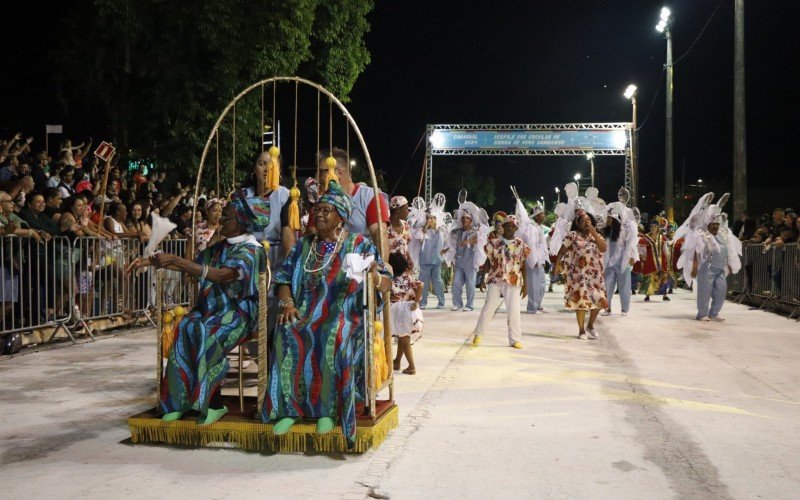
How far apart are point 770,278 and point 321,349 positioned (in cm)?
1392

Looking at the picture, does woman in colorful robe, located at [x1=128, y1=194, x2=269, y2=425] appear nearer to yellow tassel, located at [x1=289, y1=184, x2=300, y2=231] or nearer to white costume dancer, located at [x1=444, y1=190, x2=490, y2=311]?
yellow tassel, located at [x1=289, y1=184, x2=300, y2=231]

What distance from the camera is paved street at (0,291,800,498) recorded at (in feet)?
15.2

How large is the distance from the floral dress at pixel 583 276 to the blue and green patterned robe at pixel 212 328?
6830 mm

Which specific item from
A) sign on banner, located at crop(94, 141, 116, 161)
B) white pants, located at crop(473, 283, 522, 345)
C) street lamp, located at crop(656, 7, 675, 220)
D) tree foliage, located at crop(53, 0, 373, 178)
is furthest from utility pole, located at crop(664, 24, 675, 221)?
sign on banner, located at crop(94, 141, 116, 161)

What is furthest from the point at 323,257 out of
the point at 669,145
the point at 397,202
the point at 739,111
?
the point at 669,145

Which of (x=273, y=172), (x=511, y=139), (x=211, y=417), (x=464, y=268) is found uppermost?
(x=511, y=139)

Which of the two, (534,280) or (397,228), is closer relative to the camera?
(397,228)

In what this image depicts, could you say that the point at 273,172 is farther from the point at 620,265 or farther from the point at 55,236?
the point at 620,265

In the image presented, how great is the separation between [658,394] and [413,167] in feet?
223

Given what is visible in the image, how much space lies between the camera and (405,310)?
27.6ft

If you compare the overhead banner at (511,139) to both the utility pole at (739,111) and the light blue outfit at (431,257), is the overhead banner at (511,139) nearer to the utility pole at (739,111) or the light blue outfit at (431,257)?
the utility pole at (739,111)

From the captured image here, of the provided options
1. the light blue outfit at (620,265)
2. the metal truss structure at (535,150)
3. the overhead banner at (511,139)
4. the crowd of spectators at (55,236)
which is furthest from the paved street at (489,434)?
the overhead banner at (511,139)

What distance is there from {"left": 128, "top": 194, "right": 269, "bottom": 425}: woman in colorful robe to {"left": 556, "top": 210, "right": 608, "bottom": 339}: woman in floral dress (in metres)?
6.86

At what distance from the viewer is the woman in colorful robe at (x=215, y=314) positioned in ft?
17.8
